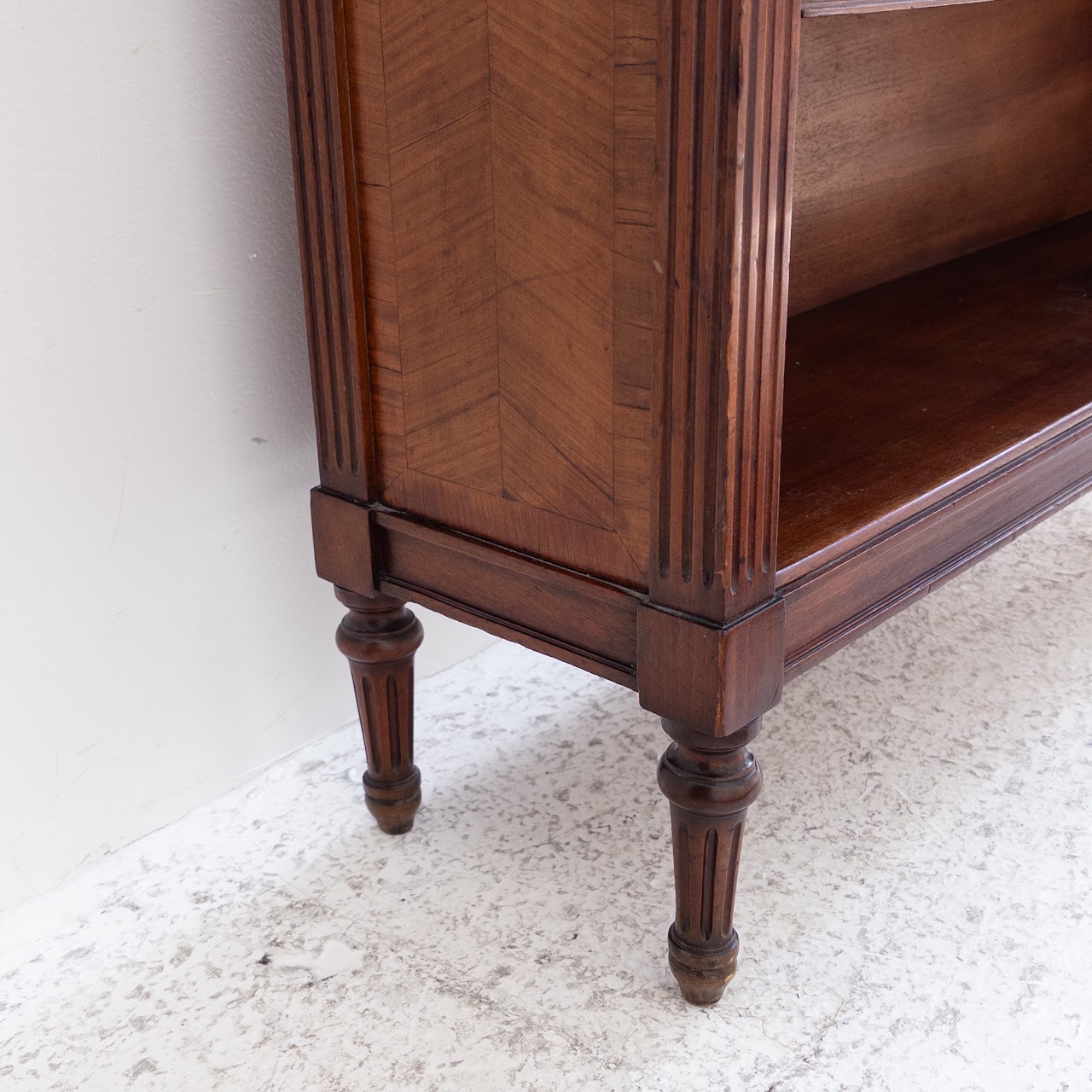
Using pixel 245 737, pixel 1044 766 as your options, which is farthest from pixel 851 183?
pixel 245 737

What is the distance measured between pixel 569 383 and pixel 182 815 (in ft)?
2.42

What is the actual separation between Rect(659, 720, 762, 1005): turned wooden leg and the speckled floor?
0.16ft

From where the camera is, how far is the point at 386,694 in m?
1.38

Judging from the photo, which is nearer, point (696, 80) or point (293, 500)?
point (696, 80)

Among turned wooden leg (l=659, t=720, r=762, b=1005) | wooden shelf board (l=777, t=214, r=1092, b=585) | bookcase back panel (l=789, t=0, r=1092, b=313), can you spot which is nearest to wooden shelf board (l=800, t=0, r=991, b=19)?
wooden shelf board (l=777, t=214, r=1092, b=585)

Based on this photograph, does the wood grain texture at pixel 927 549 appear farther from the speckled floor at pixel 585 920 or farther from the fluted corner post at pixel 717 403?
the speckled floor at pixel 585 920

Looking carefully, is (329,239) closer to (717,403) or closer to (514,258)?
(514,258)

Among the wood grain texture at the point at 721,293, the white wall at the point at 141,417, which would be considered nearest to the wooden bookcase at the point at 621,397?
the wood grain texture at the point at 721,293

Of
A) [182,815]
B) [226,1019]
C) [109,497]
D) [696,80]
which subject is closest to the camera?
[696,80]

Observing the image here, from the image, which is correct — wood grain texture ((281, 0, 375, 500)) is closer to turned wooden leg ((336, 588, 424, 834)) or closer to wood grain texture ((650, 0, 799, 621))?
turned wooden leg ((336, 588, 424, 834))

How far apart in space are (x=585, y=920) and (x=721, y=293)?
68 cm

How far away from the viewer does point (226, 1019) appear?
118cm

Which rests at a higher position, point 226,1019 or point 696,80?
point 696,80

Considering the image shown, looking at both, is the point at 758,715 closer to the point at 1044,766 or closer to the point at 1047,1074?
the point at 1047,1074
